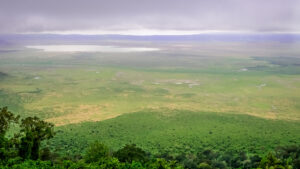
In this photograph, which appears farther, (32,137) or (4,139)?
(32,137)

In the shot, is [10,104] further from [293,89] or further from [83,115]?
[293,89]

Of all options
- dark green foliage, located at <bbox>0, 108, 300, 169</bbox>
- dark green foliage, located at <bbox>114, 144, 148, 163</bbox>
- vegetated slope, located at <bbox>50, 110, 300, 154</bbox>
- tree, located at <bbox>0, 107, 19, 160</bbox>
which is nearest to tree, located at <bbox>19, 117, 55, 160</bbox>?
dark green foliage, located at <bbox>0, 108, 300, 169</bbox>

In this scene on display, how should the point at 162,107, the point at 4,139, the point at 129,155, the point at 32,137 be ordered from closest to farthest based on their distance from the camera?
the point at 4,139
the point at 32,137
the point at 129,155
the point at 162,107

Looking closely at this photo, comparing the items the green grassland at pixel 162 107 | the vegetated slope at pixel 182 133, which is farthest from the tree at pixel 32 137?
the green grassland at pixel 162 107

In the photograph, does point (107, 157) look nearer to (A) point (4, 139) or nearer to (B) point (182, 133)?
(A) point (4, 139)

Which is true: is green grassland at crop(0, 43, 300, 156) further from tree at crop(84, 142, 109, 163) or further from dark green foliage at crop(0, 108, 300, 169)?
tree at crop(84, 142, 109, 163)

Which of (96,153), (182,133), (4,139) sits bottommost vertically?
(182,133)

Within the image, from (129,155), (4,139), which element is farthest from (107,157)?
(4,139)

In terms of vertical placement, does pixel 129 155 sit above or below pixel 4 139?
below
